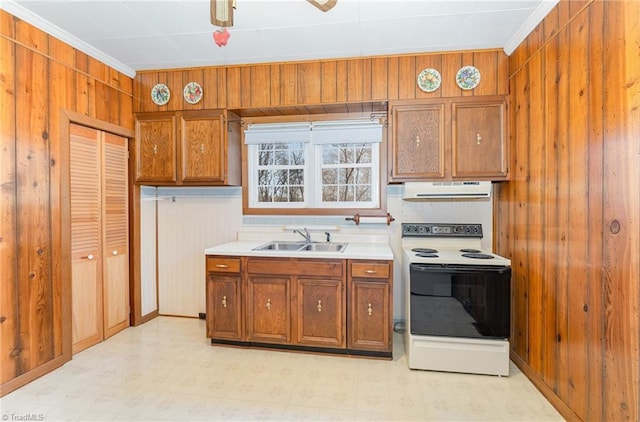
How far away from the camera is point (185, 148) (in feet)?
9.80

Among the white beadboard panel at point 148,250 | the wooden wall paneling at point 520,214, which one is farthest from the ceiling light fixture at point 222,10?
the white beadboard panel at point 148,250

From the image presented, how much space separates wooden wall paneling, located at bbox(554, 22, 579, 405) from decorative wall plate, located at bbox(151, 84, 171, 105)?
10.6 ft

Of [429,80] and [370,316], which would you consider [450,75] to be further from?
[370,316]

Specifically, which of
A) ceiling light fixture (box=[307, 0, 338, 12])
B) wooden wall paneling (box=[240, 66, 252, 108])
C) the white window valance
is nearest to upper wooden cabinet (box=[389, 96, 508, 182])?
the white window valance

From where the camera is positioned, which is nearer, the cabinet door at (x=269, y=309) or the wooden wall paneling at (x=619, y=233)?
the wooden wall paneling at (x=619, y=233)

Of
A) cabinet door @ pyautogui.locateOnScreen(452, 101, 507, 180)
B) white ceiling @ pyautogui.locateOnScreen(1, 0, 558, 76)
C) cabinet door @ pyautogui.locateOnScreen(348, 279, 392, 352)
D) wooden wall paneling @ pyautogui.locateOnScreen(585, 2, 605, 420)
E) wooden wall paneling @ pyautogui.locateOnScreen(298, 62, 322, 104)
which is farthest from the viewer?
wooden wall paneling @ pyautogui.locateOnScreen(298, 62, 322, 104)

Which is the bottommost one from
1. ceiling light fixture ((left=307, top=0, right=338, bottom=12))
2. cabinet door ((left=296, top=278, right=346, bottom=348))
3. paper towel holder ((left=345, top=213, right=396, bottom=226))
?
cabinet door ((left=296, top=278, right=346, bottom=348))

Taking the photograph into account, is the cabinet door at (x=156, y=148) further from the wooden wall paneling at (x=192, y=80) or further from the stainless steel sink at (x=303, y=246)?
the stainless steel sink at (x=303, y=246)

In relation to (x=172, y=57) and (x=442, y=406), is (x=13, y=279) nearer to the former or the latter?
(x=172, y=57)

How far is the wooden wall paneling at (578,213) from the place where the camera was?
166cm

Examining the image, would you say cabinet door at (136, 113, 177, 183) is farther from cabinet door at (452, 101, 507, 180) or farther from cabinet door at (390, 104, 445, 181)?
cabinet door at (452, 101, 507, 180)

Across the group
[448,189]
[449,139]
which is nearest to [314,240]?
[448,189]

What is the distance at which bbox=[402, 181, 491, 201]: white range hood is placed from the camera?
2611mm

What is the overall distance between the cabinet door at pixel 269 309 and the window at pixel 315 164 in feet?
3.17
